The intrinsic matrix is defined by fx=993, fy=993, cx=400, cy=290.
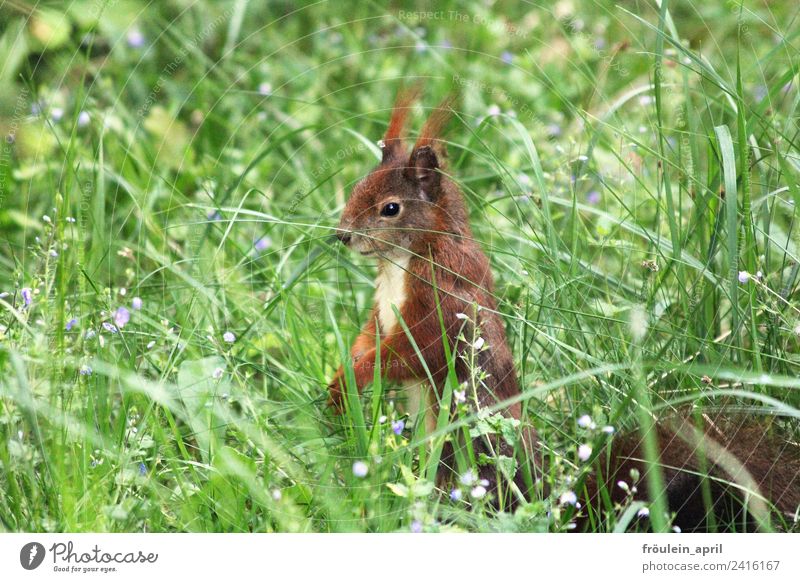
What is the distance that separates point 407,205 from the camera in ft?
7.23

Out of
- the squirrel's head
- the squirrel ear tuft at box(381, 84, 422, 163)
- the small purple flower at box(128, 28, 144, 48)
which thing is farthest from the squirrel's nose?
the small purple flower at box(128, 28, 144, 48)

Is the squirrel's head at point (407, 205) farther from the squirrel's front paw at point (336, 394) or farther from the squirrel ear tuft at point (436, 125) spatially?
the squirrel's front paw at point (336, 394)

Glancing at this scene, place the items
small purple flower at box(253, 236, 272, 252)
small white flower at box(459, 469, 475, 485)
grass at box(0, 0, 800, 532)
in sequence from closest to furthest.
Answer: small white flower at box(459, 469, 475, 485) → grass at box(0, 0, 800, 532) → small purple flower at box(253, 236, 272, 252)

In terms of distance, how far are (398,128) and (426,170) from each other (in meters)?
0.18

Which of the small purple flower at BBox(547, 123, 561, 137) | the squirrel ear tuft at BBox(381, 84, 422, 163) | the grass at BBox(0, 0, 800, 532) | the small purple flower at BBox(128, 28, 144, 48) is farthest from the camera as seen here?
the small purple flower at BBox(128, 28, 144, 48)

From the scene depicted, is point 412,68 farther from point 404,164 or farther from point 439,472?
point 439,472

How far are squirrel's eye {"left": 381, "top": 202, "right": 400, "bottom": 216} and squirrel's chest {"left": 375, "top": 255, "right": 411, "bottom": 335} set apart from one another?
0.10 m

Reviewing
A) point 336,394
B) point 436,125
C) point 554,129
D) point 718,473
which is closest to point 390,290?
point 336,394

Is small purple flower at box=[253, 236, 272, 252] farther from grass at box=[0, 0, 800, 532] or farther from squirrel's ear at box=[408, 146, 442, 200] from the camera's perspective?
squirrel's ear at box=[408, 146, 442, 200]

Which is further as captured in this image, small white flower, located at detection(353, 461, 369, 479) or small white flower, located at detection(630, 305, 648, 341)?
small white flower, located at detection(630, 305, 648, 341)

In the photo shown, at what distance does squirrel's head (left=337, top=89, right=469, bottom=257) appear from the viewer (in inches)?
86.0

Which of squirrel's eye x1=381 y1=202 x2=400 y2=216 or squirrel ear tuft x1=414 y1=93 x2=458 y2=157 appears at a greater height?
squirrel ear tuft x1=414 y1=93 x2=458 y2=157
